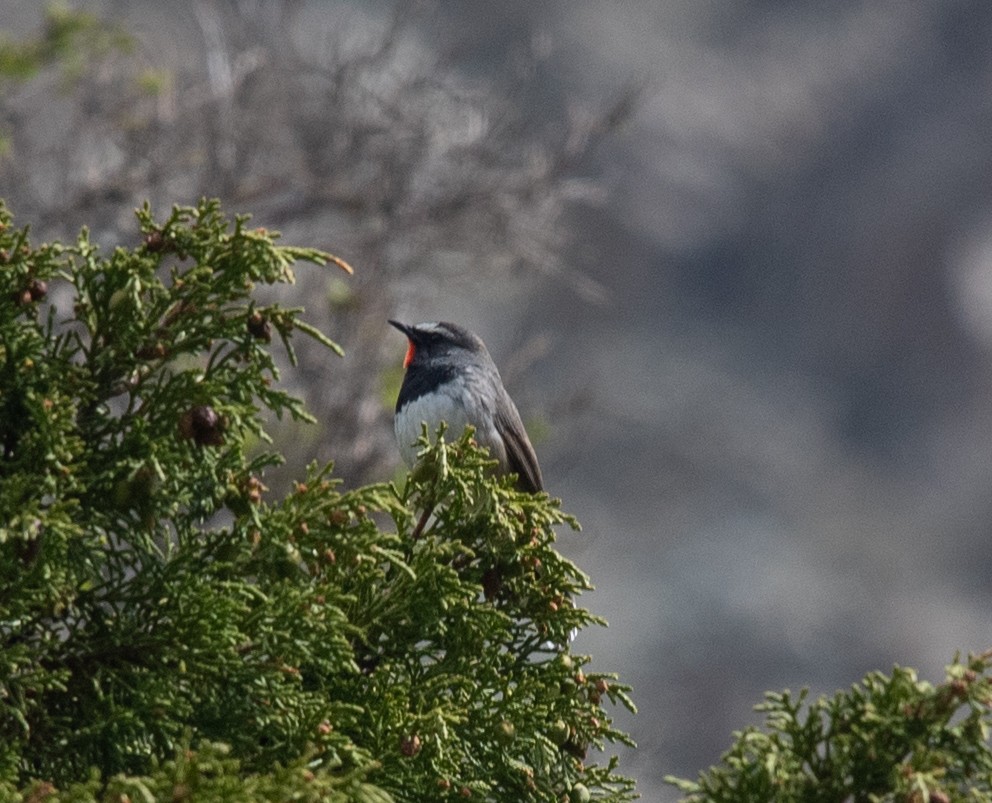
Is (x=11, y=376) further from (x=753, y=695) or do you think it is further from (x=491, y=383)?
(x=753, y=695)

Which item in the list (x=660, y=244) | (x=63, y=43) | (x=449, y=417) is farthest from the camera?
(x=660, y=244)

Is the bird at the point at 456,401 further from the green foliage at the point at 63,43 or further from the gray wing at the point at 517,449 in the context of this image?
the green foliage at the point at 63,43

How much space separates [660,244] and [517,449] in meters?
14.7

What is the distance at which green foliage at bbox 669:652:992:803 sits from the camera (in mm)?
2871

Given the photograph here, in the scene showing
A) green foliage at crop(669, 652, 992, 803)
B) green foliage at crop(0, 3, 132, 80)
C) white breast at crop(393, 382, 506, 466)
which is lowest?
green foliage at crop(669, 652, 992, 803)

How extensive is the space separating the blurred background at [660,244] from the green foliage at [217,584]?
512 centimetres

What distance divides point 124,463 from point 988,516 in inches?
677

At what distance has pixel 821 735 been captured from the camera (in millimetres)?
2979

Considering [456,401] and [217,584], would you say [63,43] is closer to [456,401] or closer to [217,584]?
[456,401]

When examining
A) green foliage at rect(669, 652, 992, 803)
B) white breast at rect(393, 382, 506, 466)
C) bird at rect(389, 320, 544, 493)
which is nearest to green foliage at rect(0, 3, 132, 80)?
bird at rect(389, 320, 544, 493)

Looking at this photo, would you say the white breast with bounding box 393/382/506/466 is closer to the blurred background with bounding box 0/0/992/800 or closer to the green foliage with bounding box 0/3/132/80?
the blurred background with bounding box 0/0/992/800

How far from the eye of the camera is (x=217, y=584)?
9.71 feet

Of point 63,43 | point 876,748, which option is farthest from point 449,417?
point 63,43

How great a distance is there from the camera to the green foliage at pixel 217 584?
2.87 metres
